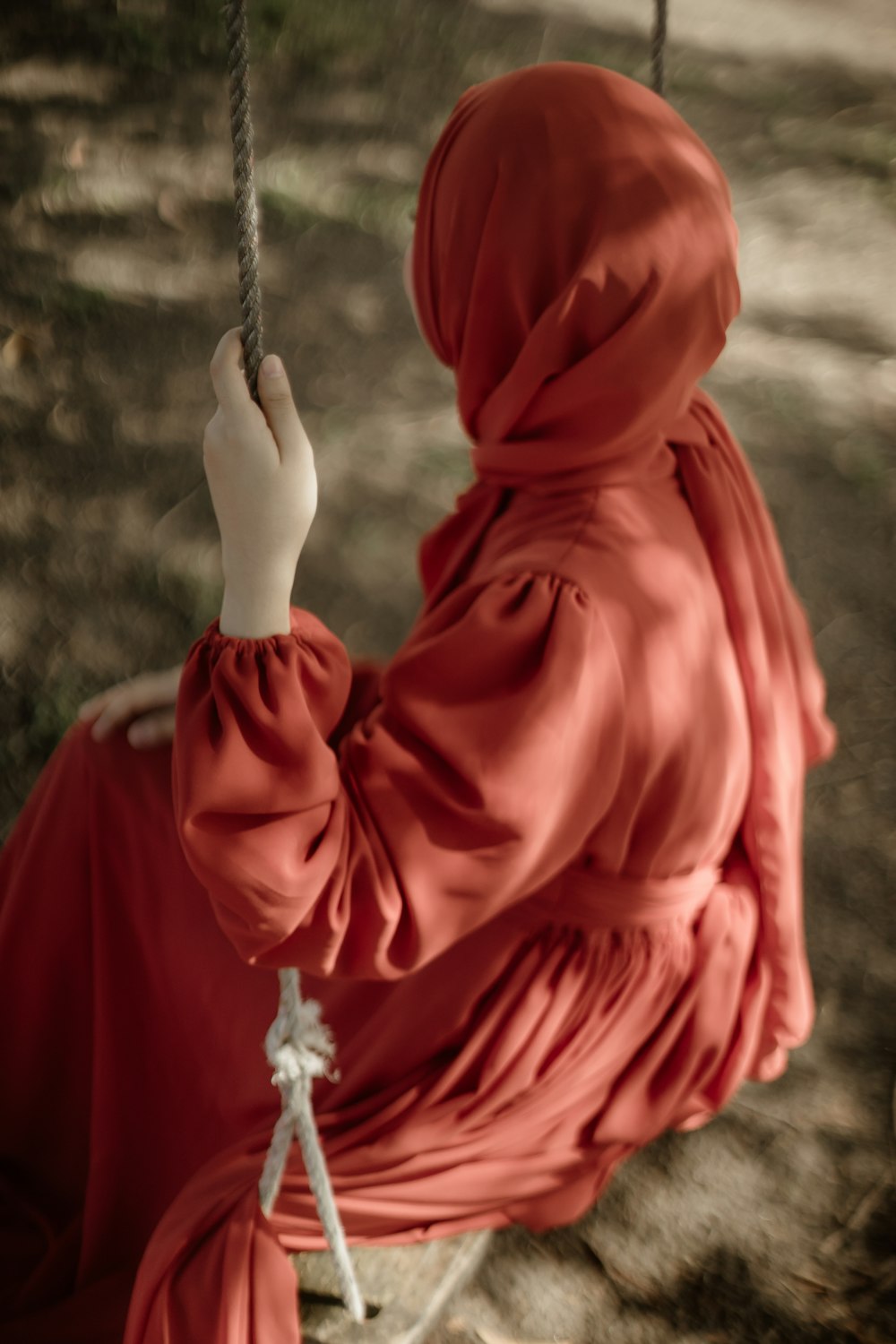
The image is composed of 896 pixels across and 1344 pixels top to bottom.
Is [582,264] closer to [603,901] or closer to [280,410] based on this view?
[280,410]

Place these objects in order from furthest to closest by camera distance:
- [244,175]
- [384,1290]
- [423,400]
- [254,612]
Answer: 1. [423,400]
2. [384,1290]
3. [254,612]
4. [244,175]

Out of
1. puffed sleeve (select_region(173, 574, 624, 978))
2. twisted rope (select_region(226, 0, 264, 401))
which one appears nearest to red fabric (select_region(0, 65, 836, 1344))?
puffed sleeve (select_region(173, 574, 624, 978))

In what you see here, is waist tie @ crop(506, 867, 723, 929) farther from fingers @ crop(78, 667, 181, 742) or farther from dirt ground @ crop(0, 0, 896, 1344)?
dirt ground @ crop(0, 0, 896, 1344)

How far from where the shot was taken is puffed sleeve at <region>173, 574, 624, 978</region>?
111cm

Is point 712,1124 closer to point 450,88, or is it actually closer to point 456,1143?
point 456,1143

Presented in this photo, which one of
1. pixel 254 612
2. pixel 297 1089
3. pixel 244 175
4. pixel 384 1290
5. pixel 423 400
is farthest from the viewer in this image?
pixel 423 400

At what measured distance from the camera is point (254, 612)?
1.17 metres

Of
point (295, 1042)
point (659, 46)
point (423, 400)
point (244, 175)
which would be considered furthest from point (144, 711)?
point (423, 400)

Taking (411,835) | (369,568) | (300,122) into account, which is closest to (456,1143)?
(411,835)

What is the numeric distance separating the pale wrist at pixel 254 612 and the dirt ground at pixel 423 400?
1.08 metres

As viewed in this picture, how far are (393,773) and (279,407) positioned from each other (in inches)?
12.9

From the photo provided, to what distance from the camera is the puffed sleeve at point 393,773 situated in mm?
1109

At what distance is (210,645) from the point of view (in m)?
1.17

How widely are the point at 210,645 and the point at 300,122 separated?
3869 millimetres
